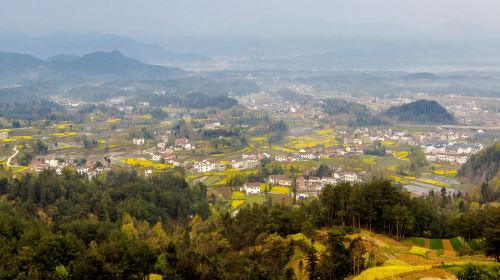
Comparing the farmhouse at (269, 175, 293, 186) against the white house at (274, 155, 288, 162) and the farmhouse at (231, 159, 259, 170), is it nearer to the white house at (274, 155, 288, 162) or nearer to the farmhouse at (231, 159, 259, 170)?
the farmhouse at (231, 159, 259, 170)

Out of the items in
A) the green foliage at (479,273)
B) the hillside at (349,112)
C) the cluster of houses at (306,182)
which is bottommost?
the cluster of houses at (306,182)

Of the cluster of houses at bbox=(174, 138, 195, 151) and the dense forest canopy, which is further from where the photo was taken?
the cluster of houses at bbox=(174, 138, 195, 151)

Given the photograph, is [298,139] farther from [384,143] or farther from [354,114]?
[354,114]

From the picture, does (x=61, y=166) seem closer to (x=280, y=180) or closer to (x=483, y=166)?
(x=280, y=180)

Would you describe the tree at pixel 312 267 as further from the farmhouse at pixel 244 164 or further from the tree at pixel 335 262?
the farmhouse at pixel 244 164

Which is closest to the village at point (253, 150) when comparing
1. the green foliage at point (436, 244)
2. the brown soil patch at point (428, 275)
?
the green foliage at point (436, 244)

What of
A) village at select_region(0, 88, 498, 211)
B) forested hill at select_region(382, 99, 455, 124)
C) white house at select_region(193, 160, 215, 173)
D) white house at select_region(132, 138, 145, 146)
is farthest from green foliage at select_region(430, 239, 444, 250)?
forested hill at select_region(382, 99, 455, 124)
